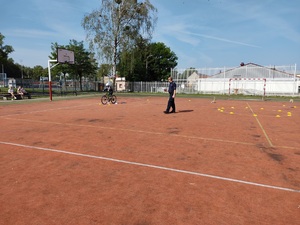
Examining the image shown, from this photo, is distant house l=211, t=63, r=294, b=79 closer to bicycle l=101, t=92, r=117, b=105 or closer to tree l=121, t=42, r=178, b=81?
tree l=121, t=42, r=178, b=81

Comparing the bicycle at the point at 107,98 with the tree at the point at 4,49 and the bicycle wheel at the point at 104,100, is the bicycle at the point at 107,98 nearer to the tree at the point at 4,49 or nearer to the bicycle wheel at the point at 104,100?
the bicycle wheel at the point at 104,100

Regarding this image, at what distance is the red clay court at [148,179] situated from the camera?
3119 mm

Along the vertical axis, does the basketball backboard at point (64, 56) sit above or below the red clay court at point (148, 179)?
above

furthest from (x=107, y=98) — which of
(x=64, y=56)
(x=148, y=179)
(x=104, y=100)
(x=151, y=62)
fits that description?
(x=151, y=62)

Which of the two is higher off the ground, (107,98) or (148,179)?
(107,98)

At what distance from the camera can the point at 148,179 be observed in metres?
4.21

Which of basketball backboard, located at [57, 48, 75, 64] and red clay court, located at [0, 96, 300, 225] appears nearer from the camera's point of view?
red clay court, located at [0, 96, 300, 225]

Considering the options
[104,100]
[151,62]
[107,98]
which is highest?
[151,62]

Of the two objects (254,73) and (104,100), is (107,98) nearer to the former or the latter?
(104,100)

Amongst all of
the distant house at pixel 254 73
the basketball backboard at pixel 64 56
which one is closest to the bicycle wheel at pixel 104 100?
the basketball backboard at pixel 64 56

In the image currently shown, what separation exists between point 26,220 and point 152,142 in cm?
410

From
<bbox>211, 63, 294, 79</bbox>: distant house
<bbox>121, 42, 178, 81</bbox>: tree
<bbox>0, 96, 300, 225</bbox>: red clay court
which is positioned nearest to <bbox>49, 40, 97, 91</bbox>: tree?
<bbox>121, 42, 178, 81</bbox>: tree

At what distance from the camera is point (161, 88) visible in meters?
39.6

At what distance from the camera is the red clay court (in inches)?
123
